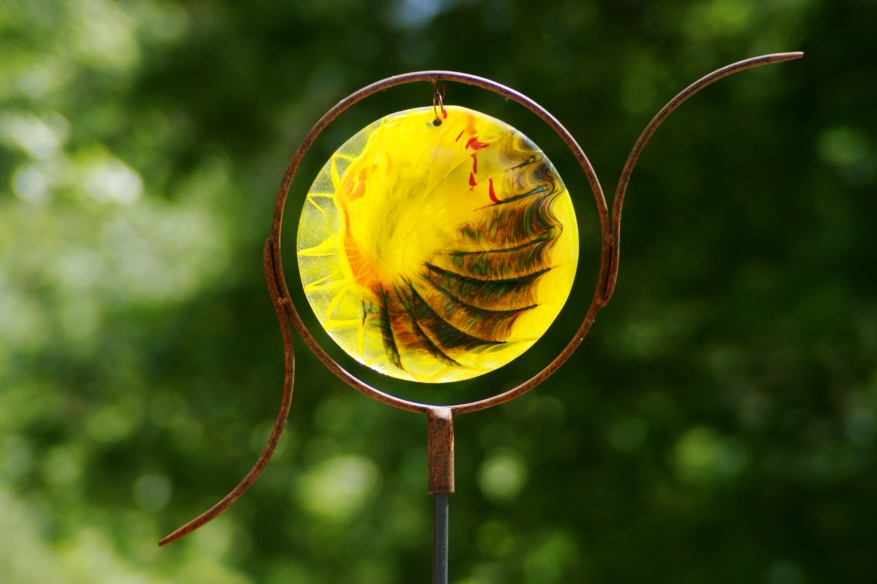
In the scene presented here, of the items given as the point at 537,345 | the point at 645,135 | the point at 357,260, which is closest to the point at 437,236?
the point at 357,260

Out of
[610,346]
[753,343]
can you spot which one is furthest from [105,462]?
[753,343]

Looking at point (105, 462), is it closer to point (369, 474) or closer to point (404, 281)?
point (369, 474)

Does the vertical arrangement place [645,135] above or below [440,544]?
above

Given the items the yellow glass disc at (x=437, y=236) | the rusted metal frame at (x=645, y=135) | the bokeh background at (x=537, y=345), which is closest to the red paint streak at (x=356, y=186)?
the yellow glass disc at (x=437, y=236)

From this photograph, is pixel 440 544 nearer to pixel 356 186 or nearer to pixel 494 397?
pixel 494 397

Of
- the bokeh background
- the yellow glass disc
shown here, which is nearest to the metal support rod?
the yellow glass disc
